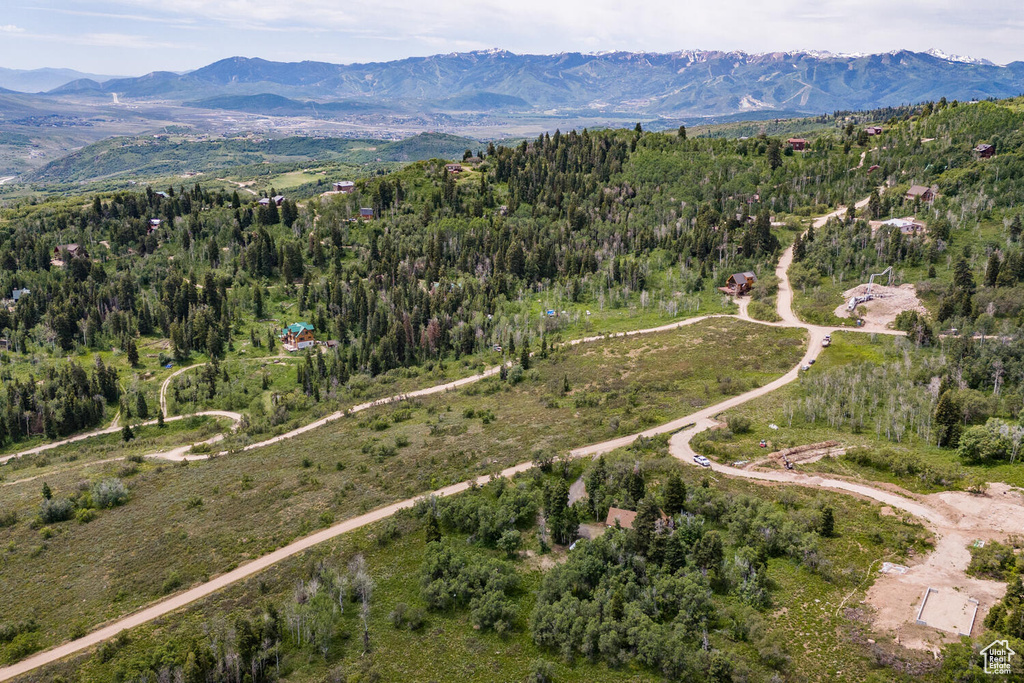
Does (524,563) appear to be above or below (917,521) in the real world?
below

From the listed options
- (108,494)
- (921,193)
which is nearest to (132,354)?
(108,494)

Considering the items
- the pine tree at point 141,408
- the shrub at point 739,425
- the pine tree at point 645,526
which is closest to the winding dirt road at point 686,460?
the shrub at point 739,425

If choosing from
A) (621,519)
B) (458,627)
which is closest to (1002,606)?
(621,519)

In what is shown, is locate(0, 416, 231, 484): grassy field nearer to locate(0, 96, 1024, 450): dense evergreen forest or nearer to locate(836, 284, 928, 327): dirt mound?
locate(0, 96, 1024, 450): dense evergreen forest

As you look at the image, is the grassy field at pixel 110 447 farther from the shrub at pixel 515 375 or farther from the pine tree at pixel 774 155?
the pine tree at pixel 774 155

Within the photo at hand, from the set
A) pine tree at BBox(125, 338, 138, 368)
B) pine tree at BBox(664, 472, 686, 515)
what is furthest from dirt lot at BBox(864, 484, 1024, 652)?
pine tree at BBox(125, 338, 138, 368)

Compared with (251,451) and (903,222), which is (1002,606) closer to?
(251,451)
